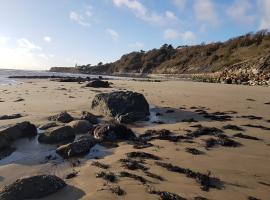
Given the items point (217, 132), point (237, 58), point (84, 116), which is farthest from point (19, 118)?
point (237, 58)

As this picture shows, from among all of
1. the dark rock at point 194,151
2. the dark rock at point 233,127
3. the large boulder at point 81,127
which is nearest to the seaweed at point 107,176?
the dark rock at point 194,151

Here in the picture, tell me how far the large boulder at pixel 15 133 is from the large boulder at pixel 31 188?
9.24 ft

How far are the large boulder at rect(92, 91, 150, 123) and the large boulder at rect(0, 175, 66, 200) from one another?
17.6 ft

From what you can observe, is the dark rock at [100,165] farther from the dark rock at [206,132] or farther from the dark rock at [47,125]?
the dark rock at [47,125]

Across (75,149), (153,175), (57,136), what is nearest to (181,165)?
(153,175)

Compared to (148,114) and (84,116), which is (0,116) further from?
(148,114)

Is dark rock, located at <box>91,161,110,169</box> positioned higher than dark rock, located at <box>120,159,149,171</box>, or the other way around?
dark rock, located at <box>120,159,149,171</box>

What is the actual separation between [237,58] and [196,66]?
1077cm

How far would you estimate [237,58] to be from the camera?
167 ft

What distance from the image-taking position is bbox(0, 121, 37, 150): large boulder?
25.8ft

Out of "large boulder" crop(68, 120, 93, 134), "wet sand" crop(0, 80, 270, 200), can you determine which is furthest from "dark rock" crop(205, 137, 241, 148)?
"large boulder" crop(68, 120, 93, 134)

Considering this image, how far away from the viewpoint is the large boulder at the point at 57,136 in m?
8.07

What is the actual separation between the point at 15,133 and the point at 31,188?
355 centimetres

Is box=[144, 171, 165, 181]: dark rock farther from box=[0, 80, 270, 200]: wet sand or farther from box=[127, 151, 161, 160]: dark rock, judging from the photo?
box=[127, 151, 161, 160]: dark rock
